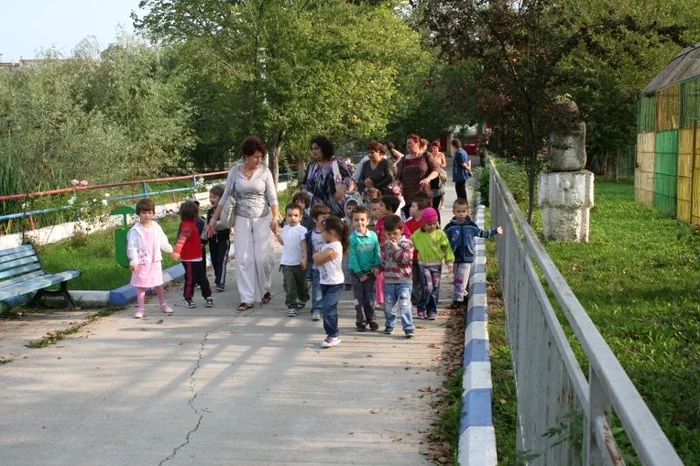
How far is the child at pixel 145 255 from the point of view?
10352 millimetres

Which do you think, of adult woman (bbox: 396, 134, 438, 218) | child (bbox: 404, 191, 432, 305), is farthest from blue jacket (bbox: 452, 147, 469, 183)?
child (bbox: 404, 191, 432, 305)

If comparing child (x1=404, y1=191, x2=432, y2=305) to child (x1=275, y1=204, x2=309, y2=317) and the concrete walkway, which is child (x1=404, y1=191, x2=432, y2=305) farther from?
child (x1=275, y1=204, x2=309, y2=317)

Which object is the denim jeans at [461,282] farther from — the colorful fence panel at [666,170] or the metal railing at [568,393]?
the colorful fence panel at [666,170]

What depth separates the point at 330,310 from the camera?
342 inches

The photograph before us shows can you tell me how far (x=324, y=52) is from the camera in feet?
104

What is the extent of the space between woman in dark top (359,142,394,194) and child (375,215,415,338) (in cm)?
320

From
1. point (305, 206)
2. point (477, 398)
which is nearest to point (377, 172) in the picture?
point (305, 206)

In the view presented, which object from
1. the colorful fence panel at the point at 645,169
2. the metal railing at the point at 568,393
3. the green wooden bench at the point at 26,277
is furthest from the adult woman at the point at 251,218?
the colorful fence panel at the point at 645,169

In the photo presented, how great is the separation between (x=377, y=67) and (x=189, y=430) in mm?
30721

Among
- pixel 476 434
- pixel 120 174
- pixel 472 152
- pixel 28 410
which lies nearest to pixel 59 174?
pixel 120 174

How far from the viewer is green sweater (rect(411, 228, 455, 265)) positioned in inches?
382

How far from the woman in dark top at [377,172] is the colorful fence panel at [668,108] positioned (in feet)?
40.1

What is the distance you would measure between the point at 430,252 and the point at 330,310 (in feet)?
4.90

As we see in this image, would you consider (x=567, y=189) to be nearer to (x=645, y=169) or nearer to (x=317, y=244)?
(x=317, y=244)
